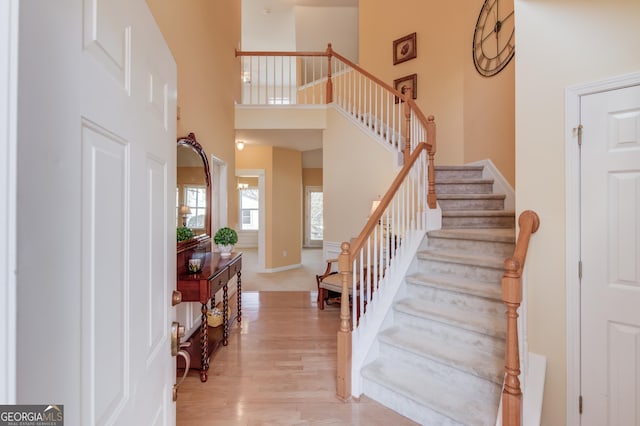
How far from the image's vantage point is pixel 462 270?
2.55m

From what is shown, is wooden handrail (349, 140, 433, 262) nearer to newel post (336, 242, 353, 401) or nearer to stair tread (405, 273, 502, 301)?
newel post (336, 242, 353, 401)

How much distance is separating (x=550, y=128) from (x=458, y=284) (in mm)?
1217

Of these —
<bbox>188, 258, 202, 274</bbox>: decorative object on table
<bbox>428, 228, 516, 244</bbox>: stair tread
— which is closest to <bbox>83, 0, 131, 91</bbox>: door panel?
<bbox>188, 258, 202, 274</bbox>: decorative object on table

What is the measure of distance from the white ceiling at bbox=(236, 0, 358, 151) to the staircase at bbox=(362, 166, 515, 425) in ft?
11.7

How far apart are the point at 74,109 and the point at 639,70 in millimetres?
2375

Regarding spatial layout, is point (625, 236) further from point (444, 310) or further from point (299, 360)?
point (299, 360)

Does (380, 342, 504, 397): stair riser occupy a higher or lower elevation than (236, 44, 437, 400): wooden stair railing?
lower

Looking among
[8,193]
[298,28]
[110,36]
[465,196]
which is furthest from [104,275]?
[298,28]

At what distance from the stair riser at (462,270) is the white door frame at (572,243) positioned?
1.80ft

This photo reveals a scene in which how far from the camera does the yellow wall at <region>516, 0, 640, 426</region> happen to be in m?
1.74

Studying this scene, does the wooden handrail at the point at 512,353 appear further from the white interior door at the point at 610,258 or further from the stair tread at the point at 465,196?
the stair tread at the point at 465,196

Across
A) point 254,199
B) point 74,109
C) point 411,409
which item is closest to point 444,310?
point 411,409

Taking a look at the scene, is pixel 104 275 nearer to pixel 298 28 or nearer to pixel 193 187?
pixel 193 187

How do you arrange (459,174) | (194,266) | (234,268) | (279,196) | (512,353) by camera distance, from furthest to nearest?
(279,196) → (459,174) → (234,268) → (194,266) → (512,353)
